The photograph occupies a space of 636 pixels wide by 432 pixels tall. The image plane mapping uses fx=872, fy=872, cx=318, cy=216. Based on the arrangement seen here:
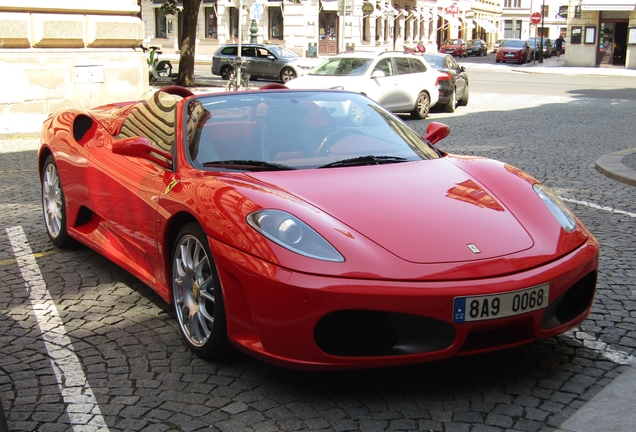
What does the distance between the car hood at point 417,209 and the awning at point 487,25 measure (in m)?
86.4

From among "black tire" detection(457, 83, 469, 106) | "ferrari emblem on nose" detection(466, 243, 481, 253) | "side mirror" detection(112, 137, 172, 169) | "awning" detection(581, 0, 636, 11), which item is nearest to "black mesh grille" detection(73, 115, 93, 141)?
"side mirror" detection(112, 137, 172, 169)

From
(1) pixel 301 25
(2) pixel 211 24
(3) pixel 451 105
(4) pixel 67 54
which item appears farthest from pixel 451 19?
(4) pixel 67 54

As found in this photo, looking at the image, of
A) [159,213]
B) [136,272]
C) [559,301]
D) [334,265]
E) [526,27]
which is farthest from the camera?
[526,27]

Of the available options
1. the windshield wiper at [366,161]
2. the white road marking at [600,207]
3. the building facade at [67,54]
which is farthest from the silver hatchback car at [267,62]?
the windshield wiper at [366,161]

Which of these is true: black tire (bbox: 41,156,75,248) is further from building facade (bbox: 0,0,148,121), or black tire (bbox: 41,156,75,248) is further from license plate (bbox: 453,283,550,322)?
building facade (bbox: 0,0,148,121)

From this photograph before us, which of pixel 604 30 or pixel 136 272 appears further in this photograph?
pixel 604 30

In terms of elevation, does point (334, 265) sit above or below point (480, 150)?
above

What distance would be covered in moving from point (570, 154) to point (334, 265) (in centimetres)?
893

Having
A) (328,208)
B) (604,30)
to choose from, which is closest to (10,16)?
(328,208)

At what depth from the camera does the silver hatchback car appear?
32906 millimetres

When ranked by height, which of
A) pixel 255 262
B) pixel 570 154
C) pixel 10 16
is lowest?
pixel 570 154

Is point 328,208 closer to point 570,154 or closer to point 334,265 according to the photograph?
point 334,265

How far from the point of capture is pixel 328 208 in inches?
148

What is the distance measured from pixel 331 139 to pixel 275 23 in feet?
160
